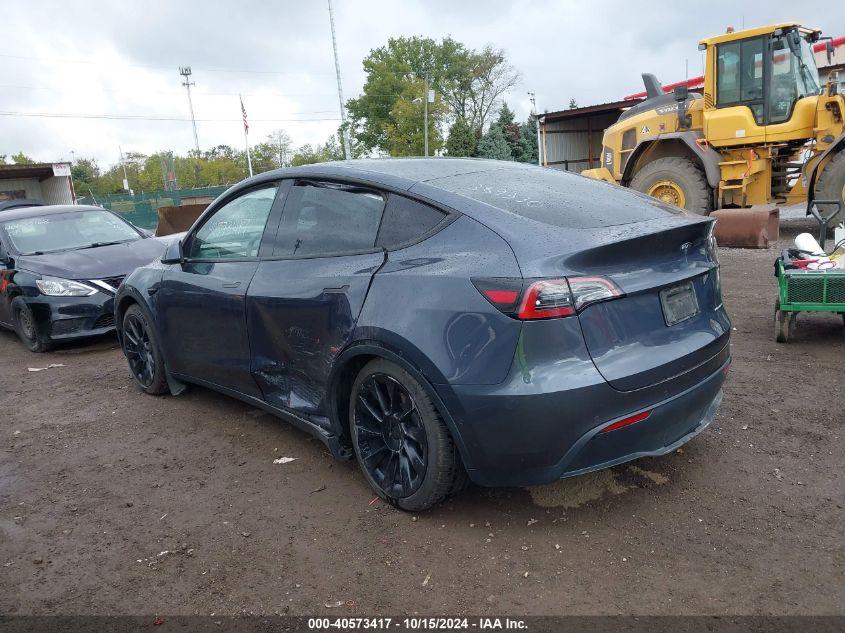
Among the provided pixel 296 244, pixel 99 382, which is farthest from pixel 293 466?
pixel 99 382

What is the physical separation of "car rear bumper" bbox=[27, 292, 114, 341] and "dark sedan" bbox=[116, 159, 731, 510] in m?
3.54

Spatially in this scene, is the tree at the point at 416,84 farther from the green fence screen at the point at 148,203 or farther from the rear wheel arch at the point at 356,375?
the rear wheel arch at the point at 356,375

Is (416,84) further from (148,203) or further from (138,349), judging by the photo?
(138,349)

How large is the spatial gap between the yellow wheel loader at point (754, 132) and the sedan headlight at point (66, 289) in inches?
354

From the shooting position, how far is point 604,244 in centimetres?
269

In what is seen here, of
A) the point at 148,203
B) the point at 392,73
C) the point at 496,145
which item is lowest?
the point at 148,203

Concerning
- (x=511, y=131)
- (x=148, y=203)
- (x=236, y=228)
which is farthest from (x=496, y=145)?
(x=236, y=228)

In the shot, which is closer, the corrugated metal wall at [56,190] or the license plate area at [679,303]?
the license plate area at [679,303]

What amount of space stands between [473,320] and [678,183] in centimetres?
1001

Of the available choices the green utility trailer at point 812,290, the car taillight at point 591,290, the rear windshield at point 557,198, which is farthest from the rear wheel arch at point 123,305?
the green utility trailer at point 812,290

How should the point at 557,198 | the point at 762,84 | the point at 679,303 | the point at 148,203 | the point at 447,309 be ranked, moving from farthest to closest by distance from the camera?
the point at 148,203 < the point at 762,84 < the point at 557,198 < the point at 679,303 < the point at 447,309

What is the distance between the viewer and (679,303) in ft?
9.66

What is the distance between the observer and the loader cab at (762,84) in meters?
10.4

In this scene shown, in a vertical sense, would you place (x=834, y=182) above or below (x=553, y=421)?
above
